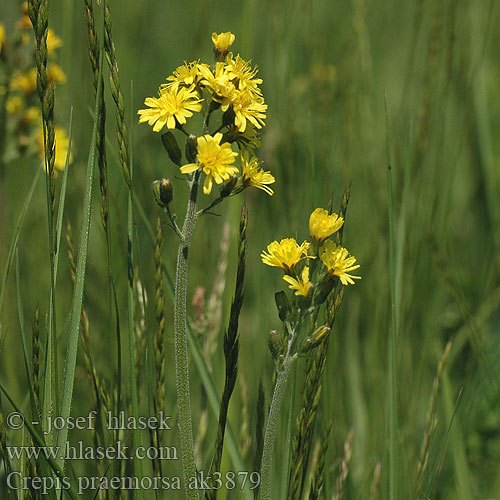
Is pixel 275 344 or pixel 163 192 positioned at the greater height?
pixel 163 192

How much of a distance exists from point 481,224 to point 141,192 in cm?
186

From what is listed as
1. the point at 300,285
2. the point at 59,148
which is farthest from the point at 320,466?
the point at 59,148

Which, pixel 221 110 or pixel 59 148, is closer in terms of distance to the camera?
pixel 221 110

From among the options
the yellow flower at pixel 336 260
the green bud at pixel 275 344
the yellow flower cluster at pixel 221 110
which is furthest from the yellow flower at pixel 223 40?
the green bud at pixel 275 344

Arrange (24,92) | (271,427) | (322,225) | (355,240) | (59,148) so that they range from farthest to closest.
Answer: (355,240)
(59,148)
(24,92)
(322,225)
(271,427)

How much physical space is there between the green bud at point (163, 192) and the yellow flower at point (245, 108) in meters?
0.20

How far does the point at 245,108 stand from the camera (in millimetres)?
1408

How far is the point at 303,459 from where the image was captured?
136cm

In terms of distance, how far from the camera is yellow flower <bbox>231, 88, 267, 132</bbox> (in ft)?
4.51

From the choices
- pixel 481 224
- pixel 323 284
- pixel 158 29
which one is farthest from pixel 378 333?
pixel 158 29

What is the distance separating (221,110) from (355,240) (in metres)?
2.02

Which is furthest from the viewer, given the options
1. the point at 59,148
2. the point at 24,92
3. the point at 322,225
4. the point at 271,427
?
the point at 59,148

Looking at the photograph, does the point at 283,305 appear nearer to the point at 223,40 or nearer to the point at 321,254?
the point at 321,254

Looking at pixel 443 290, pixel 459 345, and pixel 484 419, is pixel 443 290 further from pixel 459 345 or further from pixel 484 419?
pixel 484 419
